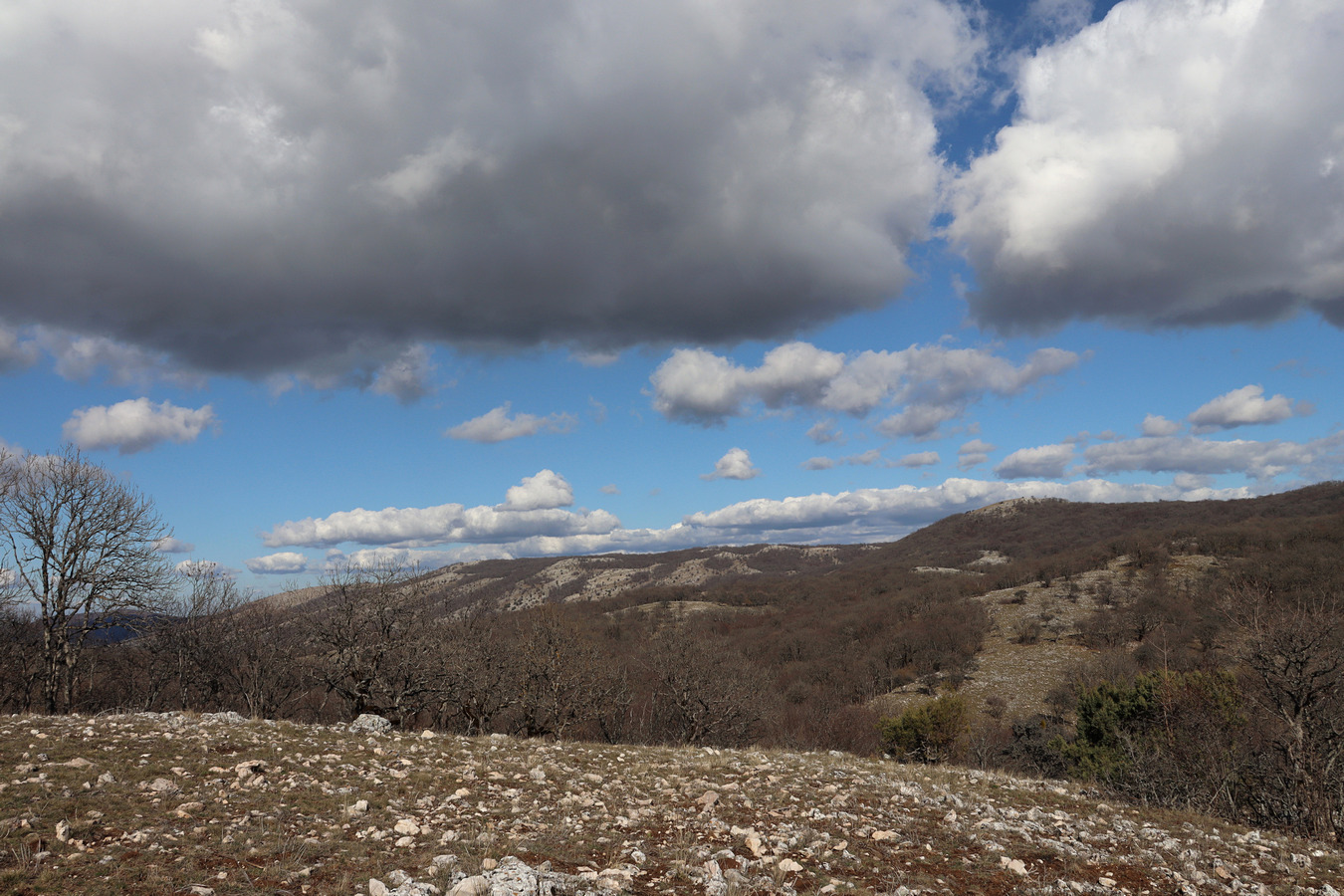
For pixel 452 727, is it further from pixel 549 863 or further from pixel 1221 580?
pixel 1221 580

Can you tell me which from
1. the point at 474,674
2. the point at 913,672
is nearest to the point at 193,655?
the point at 474,674

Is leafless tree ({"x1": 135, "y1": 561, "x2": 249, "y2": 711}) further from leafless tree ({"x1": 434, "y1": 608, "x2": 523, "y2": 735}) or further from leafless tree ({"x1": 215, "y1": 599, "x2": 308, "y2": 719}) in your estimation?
leafless tree ({"x1": 434, "y1": 608, "x2": 523, "y2": 735})

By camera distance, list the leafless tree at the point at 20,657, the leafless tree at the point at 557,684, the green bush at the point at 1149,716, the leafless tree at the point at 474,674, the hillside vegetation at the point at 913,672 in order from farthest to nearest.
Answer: the leafless tree at the point at 557,684, the leafless tree at the point at 20,657, the leafless tree at the point at 474,674, the green bush at the point at 1149,716, the hillside vegetation at the point at 913,672

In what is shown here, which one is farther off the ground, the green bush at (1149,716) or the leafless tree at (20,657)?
the leafless tree at (20,657)

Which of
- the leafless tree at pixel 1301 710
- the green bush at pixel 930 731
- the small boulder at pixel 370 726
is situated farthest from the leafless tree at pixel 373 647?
the green bush at pixel 930 731

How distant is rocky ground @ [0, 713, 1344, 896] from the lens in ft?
25.7

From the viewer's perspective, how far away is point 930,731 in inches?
2231

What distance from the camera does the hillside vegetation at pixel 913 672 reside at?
692 inches

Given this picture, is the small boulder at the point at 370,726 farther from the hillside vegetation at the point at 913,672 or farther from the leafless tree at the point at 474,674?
the leafless tree at the point at 474,674

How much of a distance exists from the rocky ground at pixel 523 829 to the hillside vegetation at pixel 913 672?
21.1 ft

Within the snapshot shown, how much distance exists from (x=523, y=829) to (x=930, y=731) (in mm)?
57053

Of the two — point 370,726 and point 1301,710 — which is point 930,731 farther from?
point 370,726

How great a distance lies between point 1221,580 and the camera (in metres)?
94.8

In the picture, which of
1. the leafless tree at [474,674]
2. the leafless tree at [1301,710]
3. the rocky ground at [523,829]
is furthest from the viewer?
the leafless tree at [474,674]
